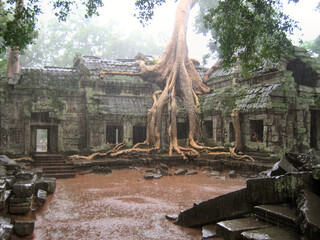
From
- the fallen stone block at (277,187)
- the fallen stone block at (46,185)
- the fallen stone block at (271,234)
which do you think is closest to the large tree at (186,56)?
the fallen stone block at (277,187)

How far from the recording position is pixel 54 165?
38.6 ft

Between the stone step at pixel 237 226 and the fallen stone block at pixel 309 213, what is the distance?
502 mm

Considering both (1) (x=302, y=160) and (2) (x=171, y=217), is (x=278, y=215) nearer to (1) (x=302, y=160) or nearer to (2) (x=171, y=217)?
(1) (x=302, y=160)

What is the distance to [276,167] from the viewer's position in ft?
14.4

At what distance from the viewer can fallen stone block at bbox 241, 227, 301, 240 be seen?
3148 millimetres

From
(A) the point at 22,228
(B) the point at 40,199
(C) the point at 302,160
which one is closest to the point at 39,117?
(B) the point at 40,199

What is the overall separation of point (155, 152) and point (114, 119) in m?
2.64

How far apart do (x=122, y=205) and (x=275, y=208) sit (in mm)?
3963

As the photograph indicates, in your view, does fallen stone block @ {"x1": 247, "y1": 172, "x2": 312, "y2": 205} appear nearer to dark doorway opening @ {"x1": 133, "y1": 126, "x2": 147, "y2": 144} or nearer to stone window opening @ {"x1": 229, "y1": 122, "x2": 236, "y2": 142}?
stone window opening @ {"x1": 229, "y1": 122, "x2": 236, "y2": 142}

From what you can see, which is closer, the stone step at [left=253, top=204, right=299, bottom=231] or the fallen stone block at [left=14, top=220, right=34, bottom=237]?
the stone step at [left=253, top=204, right=299, bottom=231]

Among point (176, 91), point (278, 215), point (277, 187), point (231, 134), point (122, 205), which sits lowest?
point (122, 205)

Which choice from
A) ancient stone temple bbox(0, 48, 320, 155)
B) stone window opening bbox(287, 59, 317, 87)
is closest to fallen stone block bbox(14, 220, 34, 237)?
ancient stone temple bbox(0, 48, 320, 155)

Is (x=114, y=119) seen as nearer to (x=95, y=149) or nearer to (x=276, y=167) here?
(x=95, y=149)

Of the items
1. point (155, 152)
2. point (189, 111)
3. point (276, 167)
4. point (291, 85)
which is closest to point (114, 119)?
point (155, 152)
